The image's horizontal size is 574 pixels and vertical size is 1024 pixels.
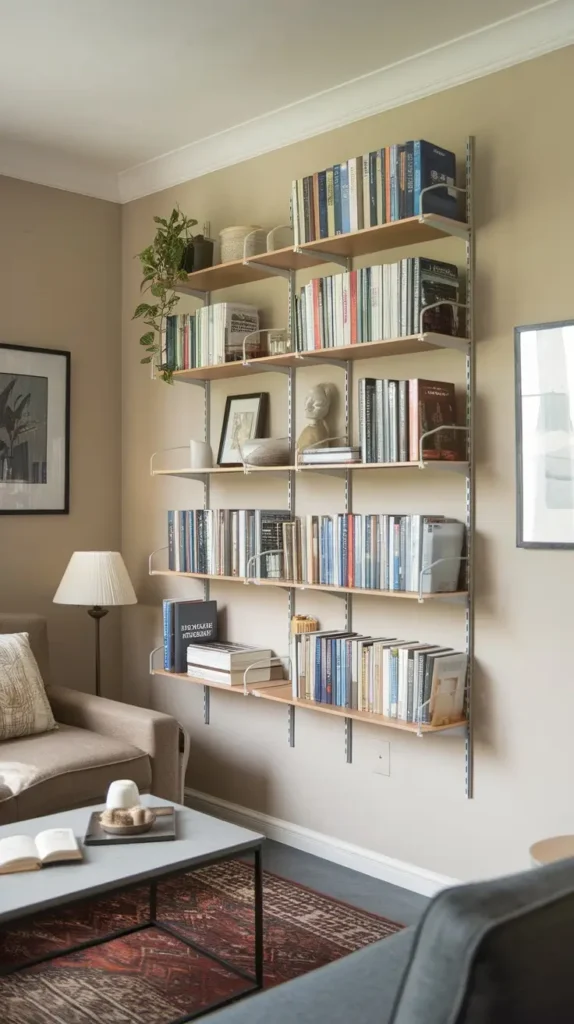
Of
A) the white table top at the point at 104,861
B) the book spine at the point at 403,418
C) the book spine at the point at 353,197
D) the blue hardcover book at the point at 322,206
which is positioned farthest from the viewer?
the blue hardcover book at the point at 322,206

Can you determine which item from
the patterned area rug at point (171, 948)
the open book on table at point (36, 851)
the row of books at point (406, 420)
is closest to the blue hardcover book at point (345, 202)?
the row of books at point (406, 420)

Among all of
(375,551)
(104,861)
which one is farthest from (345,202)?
(104,861)

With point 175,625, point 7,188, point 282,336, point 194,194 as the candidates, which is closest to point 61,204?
point 7,188

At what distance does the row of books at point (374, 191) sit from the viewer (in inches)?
118

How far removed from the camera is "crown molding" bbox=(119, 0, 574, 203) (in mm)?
2924

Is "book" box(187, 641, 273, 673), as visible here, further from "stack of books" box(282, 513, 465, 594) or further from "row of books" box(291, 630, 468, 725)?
"stack of books" box(282, 513, 465, 594)

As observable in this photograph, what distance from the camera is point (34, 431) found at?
13.8 feet

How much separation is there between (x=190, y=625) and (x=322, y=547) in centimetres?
79

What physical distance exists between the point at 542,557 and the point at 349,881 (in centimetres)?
134

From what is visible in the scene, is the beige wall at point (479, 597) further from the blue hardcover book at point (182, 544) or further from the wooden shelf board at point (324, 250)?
the blue hardcover book at point (182, 544)

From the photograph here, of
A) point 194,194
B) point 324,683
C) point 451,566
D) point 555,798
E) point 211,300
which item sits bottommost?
point 555,798

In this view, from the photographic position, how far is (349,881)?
3.38 metres

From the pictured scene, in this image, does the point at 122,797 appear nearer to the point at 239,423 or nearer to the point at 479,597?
the point at 479,597

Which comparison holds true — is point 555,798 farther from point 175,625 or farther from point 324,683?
point 175,625
